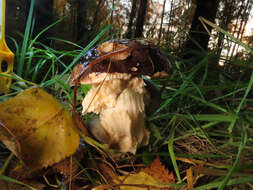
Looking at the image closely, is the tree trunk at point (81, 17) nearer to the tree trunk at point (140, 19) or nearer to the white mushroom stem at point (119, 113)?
the tree trunk at point (140, 19)

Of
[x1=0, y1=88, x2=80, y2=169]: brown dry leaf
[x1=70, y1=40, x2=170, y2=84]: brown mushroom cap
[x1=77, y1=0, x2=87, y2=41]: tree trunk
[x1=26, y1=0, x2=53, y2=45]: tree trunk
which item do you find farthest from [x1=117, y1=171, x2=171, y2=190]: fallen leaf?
[x1=77, y1=0, x2=87, y2=41]: tree trunk

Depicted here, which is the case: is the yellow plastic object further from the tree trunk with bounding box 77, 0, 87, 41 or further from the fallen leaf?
the tree trunk with bounding box 77, 0, 87, 41

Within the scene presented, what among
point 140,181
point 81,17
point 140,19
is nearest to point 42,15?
point 81,17

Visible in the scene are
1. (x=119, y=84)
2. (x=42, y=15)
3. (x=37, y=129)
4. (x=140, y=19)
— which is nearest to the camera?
(x=37, y=129)

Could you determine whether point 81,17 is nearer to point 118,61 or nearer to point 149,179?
point 118,61

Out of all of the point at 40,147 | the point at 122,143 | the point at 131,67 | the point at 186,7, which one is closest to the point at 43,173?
the point at 40,147

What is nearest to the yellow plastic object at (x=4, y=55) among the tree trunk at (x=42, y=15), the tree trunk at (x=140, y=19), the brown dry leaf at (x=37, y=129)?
the brown dry leaf at (x=37, y=129)
